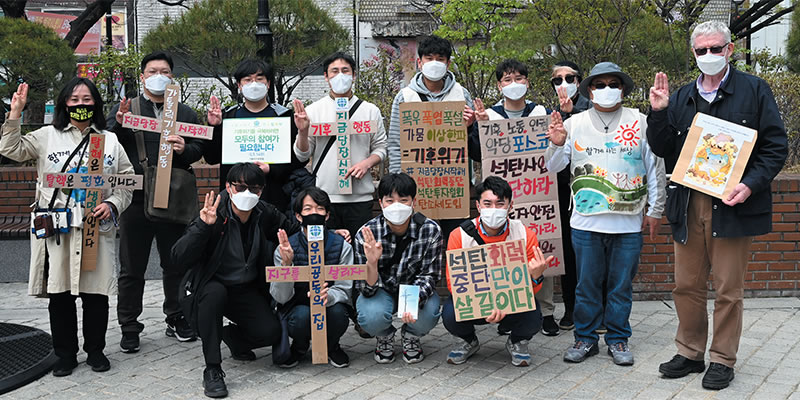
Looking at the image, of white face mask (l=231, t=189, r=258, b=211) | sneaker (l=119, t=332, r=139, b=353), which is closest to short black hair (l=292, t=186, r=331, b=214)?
white face mask (l=231, t=189, r=258, b=211)

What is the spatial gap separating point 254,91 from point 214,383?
83.8 inches

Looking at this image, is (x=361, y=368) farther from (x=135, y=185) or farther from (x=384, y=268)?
(x=135, y=185)

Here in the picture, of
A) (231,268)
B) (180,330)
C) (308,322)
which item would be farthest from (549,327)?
(180,330)

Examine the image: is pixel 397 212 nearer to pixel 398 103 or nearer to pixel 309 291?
pixel 309 291

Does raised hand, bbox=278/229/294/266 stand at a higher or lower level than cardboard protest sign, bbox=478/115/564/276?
lower

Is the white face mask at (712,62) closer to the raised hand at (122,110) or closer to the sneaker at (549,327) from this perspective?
the sneaker at (549,327)

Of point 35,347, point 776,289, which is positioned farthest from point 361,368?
point 776,289

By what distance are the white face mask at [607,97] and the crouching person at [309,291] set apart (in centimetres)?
191

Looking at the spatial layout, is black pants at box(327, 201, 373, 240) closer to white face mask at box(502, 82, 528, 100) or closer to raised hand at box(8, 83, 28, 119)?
white face mask at box(502, 82, 528, 100)

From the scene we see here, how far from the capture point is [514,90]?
19.3 ft

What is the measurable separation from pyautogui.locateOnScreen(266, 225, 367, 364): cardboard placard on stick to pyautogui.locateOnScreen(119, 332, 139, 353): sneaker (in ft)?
4.66

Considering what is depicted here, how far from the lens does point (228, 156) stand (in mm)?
5812

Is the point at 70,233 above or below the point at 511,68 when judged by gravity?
below

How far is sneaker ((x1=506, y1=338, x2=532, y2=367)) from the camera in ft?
17.5
